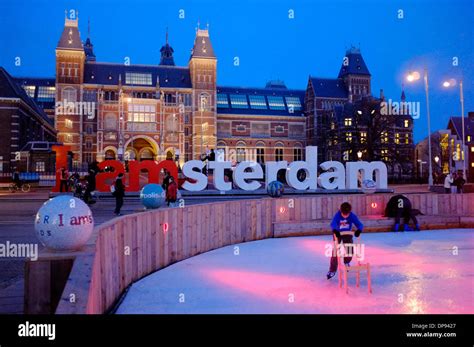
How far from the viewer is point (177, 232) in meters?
10.0

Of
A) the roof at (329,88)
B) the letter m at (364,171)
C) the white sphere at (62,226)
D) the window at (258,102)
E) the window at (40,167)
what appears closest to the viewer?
the white sphere at (62,226)

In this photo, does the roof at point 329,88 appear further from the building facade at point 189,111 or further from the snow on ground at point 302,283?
the snow on ground at point 302,283

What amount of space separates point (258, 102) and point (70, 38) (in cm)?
3151

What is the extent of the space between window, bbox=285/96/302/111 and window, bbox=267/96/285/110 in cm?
107

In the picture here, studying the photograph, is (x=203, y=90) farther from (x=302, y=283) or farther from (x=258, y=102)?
(x=302, y=283)

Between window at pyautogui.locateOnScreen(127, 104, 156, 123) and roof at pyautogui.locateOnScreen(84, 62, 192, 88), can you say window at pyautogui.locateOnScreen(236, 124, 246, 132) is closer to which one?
roof at pyautogui.locateOnScreen(84, 62, 192, 88)

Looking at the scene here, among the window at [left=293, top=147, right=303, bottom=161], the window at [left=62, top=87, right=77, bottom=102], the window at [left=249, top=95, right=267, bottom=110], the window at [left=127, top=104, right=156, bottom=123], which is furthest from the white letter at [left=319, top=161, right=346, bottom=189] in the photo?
the window at [left=249, top=95, right=267, bottom=110]

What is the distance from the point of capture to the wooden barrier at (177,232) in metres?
5.28

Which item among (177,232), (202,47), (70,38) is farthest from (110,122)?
(177,232)

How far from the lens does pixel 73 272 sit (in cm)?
500

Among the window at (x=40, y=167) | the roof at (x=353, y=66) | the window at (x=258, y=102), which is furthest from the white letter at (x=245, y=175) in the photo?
the roof at (x=353, y=66)

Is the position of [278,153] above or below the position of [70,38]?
below
